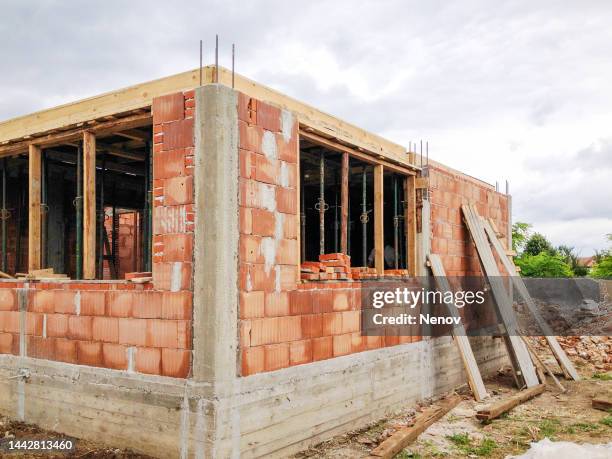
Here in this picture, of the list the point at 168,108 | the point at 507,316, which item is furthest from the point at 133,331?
the point at 507,316

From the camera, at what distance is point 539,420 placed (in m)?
7.74

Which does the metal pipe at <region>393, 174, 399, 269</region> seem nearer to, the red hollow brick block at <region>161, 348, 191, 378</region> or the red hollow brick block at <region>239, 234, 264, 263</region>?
the red hollow brick block at <region>239, 234, 264, 263</region>

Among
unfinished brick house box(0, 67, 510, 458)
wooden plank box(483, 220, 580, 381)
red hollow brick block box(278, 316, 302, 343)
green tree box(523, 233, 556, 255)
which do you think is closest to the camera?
unfinished brick house box(0, 67, 510, 458)

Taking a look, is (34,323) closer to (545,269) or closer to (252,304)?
(252,304)

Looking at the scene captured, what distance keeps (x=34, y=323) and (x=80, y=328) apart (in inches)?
35.7

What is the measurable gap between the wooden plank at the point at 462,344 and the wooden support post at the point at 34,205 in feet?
18.3

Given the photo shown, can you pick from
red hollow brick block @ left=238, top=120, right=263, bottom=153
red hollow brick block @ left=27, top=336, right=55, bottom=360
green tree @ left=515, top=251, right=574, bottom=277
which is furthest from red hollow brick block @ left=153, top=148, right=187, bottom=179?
green tree @ left=515, top=251, right=574, bottom=277

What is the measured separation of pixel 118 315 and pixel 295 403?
2021 mm

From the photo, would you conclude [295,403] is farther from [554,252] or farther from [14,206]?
[554,252]

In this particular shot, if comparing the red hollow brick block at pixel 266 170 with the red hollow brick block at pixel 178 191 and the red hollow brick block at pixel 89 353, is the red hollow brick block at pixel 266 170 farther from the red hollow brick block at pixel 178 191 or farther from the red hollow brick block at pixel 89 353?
the red hollow brick block at pixel 89 353

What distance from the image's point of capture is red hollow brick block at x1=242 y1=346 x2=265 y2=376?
5387mm

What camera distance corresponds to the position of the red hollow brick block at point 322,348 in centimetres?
637

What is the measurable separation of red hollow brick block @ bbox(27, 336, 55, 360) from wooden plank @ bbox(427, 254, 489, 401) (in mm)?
5465

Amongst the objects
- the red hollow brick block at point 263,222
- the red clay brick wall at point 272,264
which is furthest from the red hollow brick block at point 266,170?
the red hollow brick block at point 263,222
